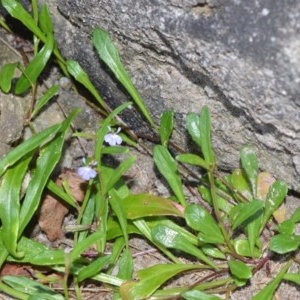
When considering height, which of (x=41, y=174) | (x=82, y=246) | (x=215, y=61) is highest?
(x=215, y=61)

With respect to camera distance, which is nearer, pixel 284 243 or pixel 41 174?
pixel 284 243

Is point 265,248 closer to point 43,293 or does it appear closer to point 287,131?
point 287,131

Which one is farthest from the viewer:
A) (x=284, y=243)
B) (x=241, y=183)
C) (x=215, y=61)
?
(x=241, y=183)

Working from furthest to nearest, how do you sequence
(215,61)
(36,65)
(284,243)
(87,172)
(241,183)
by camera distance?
(36,65)
(241,183)
(87,172)
(284,243)
(215,61)

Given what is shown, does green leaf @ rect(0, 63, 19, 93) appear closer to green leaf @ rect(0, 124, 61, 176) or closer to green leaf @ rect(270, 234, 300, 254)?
green leaf @ rect(0, 124, 61, 176)

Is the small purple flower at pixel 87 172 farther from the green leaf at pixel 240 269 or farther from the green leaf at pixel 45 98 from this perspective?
the green leaf at pixel 240 269

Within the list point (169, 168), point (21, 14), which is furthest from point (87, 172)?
point (21, 14)

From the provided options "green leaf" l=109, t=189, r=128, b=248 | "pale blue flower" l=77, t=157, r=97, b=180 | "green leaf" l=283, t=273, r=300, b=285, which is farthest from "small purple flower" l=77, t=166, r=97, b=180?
"green leaf" l=283, t=273, r=300, b=285

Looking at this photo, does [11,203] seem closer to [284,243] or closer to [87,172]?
[87,172]
